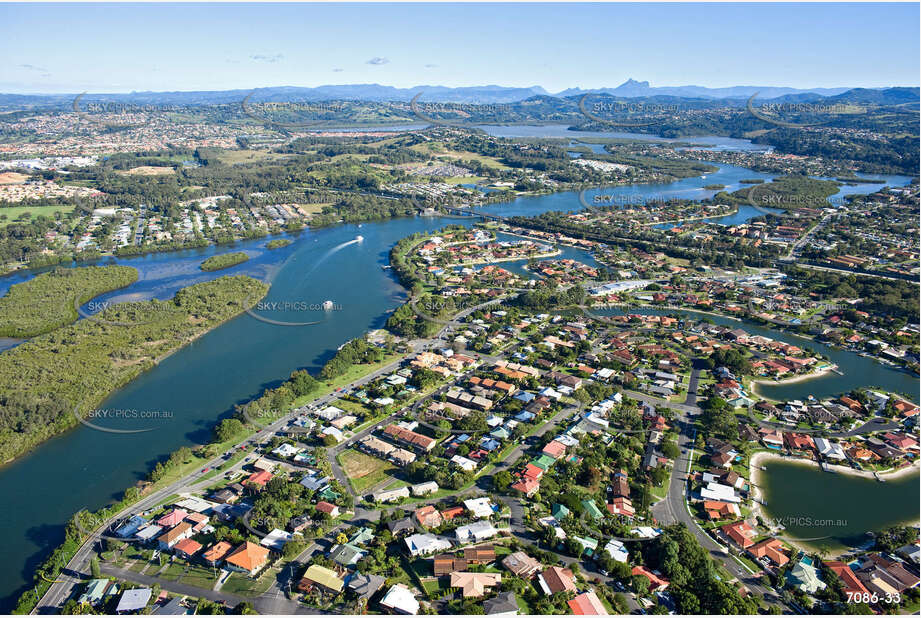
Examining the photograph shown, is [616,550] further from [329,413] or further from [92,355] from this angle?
[92,355]

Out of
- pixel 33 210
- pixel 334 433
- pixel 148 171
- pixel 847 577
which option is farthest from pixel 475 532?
pixel 148 171

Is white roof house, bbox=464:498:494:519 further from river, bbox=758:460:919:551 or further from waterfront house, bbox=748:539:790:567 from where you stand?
river, bbox=758:460:919:551

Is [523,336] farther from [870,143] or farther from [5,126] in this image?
[5,126]

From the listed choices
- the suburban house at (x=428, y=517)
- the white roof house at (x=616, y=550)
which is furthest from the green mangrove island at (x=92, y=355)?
the white roof house at (x=616, y=550)

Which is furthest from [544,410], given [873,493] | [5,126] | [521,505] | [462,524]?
[5,126]

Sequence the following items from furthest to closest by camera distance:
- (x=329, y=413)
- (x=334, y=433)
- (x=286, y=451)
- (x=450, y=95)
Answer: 1. (x=450, y=95)
2. (x=329, y=413)
3. (x=334, y=433)
4. (x=286, y=451)

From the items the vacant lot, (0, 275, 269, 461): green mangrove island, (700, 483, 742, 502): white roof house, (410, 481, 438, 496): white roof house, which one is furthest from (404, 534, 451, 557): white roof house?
the vacant lot

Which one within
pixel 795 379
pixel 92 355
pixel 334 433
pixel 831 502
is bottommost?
pixel 831 502
